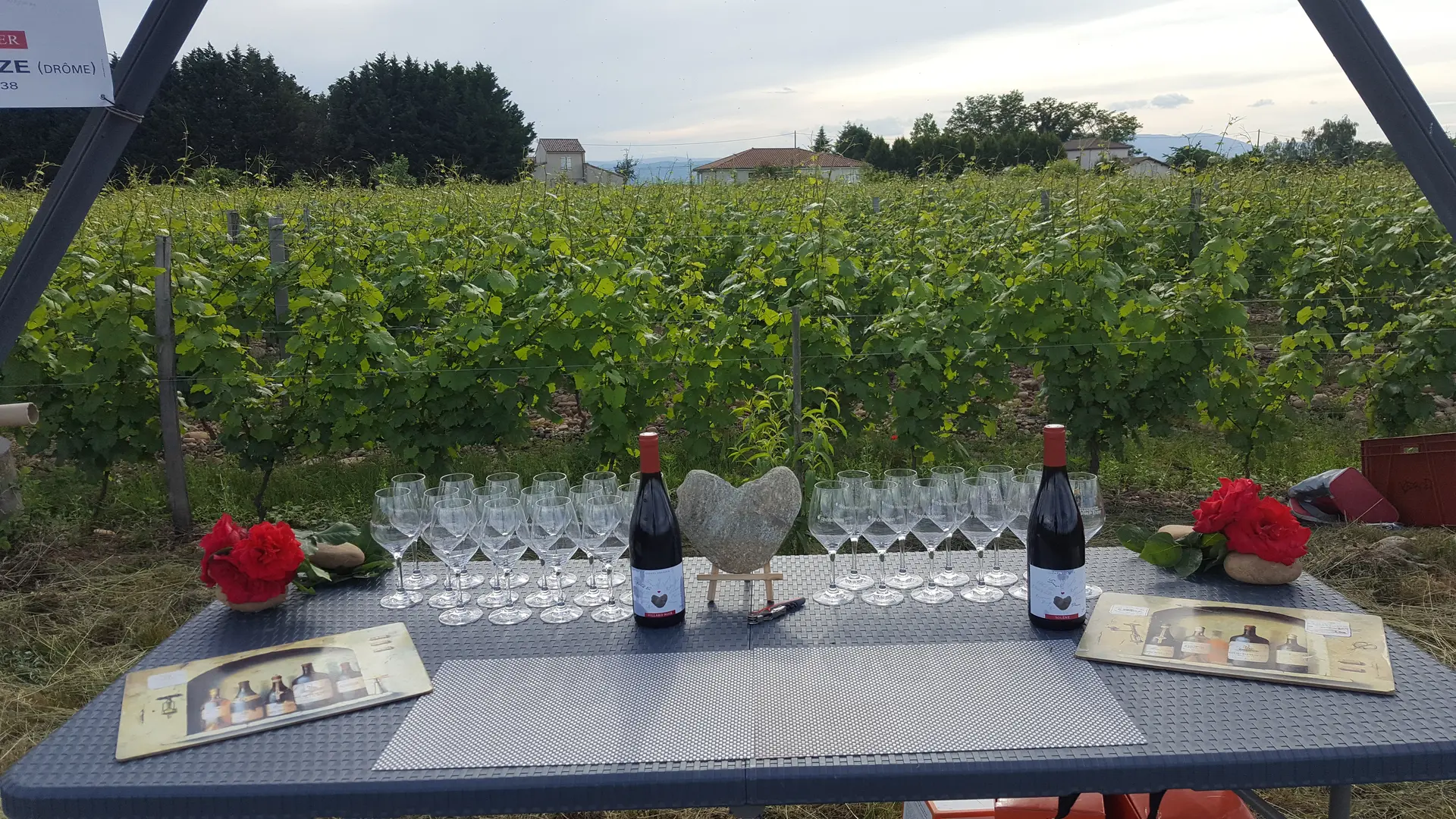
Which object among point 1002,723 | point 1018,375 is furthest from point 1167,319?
point 1002,723

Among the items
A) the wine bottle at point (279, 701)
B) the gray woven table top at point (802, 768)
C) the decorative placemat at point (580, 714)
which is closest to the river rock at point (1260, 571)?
the gray woven table top at point (802, 768)

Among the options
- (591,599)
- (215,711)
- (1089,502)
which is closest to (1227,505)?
(1089,502)

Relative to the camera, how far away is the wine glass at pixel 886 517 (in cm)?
174

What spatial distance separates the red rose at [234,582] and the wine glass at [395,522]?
186mm

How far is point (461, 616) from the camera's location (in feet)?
5.71

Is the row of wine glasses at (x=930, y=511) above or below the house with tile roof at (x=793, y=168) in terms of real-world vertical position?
below

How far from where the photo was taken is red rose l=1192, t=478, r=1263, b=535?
5.96ft

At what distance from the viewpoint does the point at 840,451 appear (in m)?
4.99

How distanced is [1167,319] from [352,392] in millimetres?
3558

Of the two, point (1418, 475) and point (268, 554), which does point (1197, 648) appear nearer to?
point (268, 554)

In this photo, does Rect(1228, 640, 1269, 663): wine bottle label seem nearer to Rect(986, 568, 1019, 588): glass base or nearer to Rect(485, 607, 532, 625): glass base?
Rect(986, 568, 1019, 588): glass base

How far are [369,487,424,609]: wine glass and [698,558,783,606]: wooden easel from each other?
1.68 ft

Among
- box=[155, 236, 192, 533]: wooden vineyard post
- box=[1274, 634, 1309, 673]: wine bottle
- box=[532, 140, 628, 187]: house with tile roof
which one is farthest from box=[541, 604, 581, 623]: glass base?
box=[532, 140, 628, 187]: house with tile roof

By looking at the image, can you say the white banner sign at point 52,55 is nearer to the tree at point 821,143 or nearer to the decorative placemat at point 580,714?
the decorative placemat at point 580,714
